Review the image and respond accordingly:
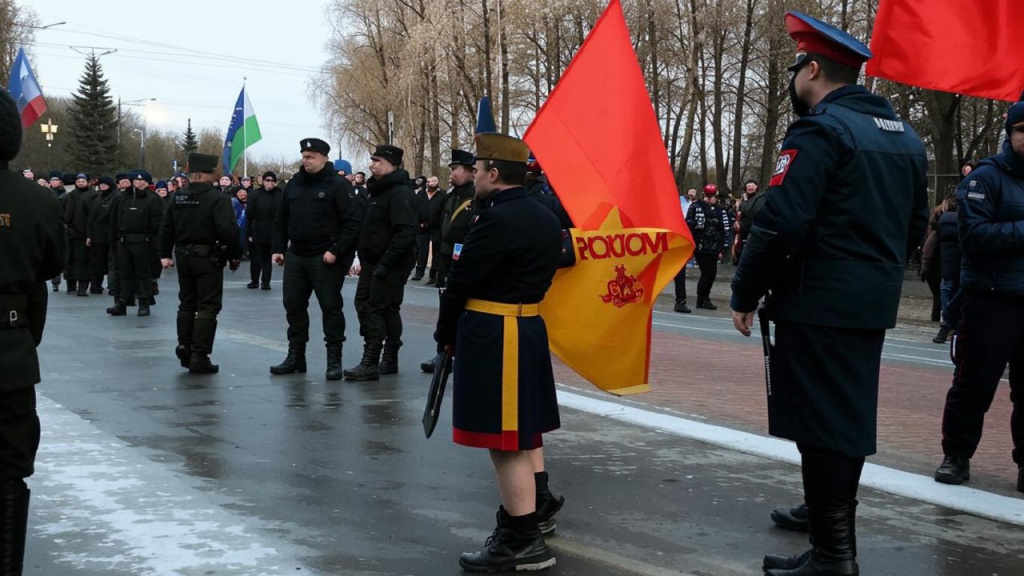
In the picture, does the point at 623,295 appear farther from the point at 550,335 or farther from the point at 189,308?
the point at 189,308

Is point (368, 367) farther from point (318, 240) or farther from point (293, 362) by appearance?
point (318, 240)

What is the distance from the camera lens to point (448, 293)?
17.0 ft

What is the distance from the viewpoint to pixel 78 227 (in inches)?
827

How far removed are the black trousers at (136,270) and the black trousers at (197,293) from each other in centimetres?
574

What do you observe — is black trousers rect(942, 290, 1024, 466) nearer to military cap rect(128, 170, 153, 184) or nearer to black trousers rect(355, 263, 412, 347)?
black trousers rect(355, 263, 412, 347)

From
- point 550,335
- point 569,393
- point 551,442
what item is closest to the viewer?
point 550,335

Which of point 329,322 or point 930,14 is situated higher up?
point 930,14

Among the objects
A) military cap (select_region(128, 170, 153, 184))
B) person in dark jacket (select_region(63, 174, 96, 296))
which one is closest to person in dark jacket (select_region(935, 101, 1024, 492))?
military cap (select_region(128, 170, 153, 184))

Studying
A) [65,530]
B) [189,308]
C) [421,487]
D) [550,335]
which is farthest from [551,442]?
[189,308]

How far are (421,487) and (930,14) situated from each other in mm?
3496

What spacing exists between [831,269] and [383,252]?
6325mm

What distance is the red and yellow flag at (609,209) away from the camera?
19.6 feet

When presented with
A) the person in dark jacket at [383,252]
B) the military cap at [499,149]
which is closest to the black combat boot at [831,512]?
the military cap at [499,149]

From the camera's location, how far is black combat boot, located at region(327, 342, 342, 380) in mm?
10477
